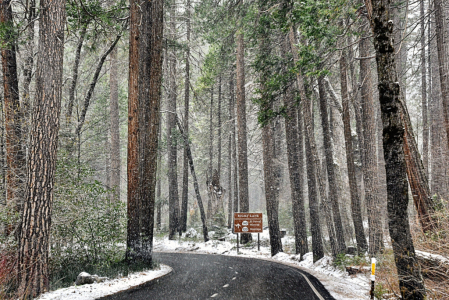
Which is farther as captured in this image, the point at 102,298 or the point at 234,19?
the point at 234,19

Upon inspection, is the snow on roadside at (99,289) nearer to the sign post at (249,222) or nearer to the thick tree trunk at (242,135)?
the sign post at (249,222)

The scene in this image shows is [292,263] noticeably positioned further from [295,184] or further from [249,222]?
[249,222]

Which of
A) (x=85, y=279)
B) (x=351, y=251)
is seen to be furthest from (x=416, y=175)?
(x=85, y=279)

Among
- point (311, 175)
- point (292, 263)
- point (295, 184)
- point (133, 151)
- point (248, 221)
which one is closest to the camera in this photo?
point (133, 151)

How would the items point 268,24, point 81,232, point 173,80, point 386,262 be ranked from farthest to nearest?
1. point 173,80
2. point 268,24
3. point 81,232
4. point 386,262

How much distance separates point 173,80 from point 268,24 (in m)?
10.6

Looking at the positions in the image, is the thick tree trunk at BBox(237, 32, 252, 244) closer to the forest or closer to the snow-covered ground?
Answer: the forest

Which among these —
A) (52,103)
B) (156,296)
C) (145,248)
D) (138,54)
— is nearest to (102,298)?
(156,296)

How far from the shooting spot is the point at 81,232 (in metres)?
9.51

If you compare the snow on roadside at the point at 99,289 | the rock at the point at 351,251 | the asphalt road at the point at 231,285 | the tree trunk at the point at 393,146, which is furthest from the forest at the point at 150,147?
the asphalt road at the point at 231,285

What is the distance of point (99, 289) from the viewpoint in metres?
7.71

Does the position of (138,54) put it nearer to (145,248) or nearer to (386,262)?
(145,248)

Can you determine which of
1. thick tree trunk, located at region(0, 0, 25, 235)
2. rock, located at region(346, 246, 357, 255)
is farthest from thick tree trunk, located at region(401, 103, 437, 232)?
thick tree trunk, located at region(0, 0, 25, 235)

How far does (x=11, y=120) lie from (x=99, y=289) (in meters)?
5.75
